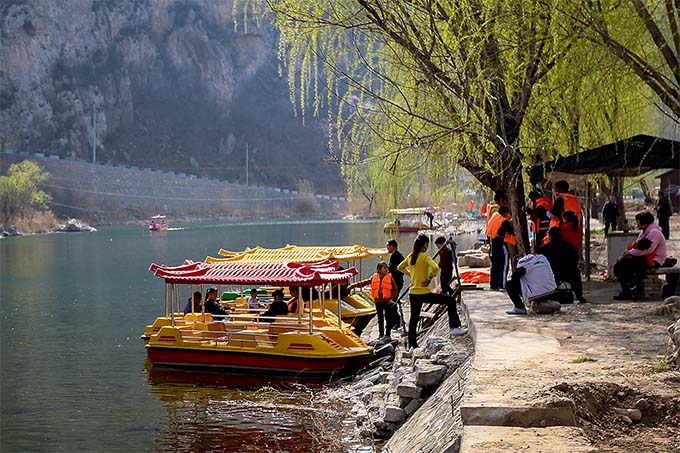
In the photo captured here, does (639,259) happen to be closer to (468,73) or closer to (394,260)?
(468,73)

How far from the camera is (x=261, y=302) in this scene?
2253 centimetres

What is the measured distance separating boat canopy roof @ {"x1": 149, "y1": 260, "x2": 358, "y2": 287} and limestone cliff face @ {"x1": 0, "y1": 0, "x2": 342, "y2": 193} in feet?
374

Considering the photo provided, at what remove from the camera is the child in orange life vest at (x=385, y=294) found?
1781 centimetres

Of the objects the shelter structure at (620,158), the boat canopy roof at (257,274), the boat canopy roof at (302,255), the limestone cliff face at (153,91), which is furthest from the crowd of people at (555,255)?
the limestone cliff face at (153,91)

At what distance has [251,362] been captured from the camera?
17953 millimetres

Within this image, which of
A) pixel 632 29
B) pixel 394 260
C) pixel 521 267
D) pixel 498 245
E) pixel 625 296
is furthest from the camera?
pixel 394 260

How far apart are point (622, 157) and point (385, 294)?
492 centimetres

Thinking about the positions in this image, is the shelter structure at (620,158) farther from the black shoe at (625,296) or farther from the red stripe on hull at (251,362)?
the red stripe on hull at (251,362)

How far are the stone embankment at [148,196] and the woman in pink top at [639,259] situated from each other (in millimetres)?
88815

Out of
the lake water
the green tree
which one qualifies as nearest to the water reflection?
the lake water

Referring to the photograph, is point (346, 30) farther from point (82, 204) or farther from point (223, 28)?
point (223, 28)

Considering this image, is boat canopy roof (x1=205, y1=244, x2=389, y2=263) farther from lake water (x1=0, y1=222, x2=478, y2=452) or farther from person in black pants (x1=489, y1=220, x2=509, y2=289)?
person in black pants (x1=489, y1=220, x2=509, y2=289)

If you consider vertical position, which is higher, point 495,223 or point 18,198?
point 18,198

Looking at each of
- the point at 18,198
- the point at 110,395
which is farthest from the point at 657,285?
the point at 18,198
